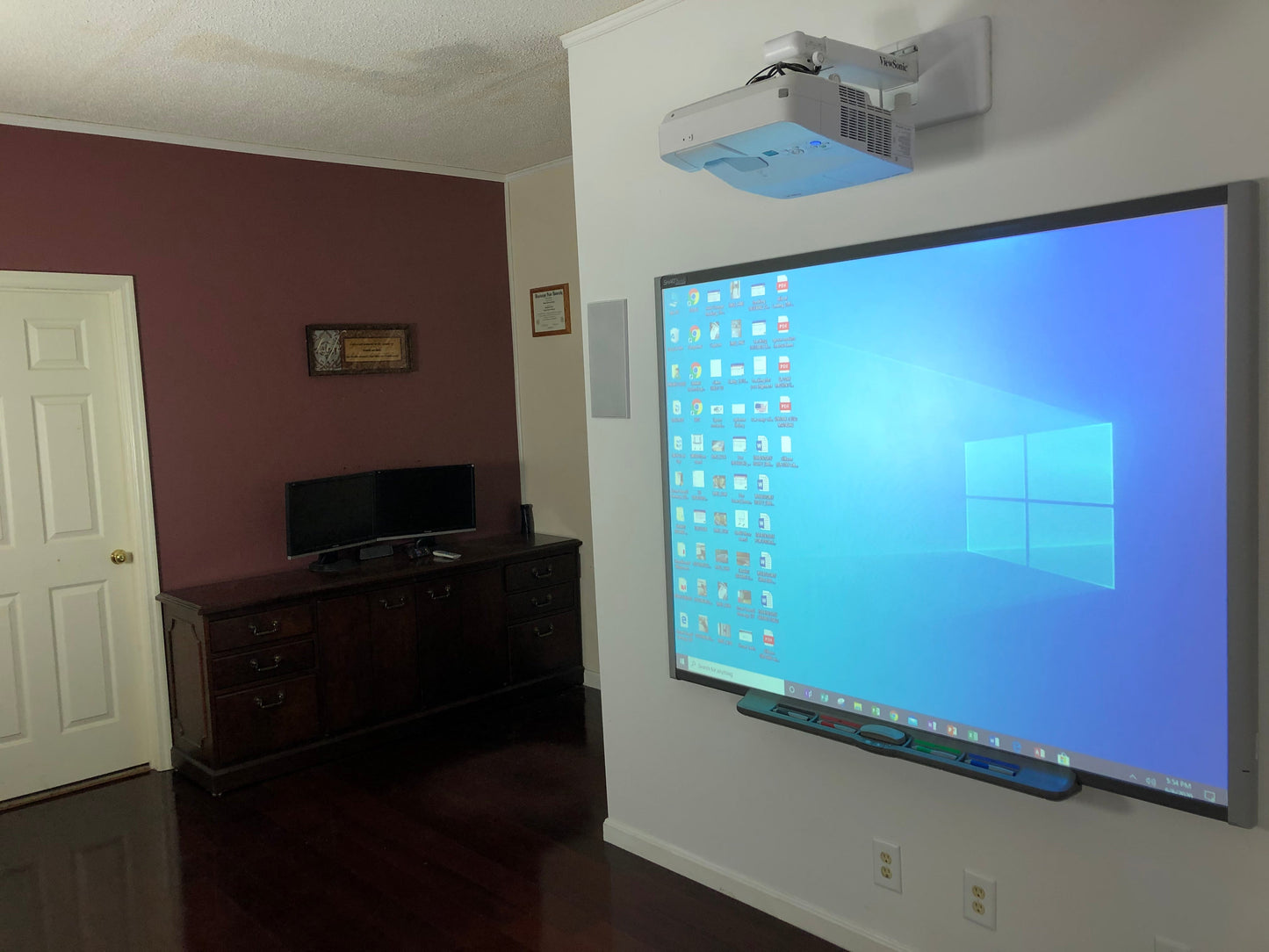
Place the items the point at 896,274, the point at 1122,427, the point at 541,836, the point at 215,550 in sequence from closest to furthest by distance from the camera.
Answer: the point at 1122,427
the point at 896,274
the point at 541,836
the point at 215,550

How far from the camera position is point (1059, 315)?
2.00 metres

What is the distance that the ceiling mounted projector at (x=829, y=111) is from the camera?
192 centimetres

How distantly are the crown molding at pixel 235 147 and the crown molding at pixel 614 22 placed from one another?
Answer: 74.6 inches

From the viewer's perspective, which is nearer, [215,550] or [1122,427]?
[1122,427]

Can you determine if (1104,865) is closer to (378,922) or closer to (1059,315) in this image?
(1059,315)

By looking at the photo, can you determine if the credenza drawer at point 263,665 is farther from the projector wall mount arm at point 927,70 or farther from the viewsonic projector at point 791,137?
the projector wall mount arm at point 927,70

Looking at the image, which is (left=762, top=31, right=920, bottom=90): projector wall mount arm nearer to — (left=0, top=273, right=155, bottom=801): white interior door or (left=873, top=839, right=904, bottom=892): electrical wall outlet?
(left=873, top=839, right=904, bottom=892): electrical wall outlet

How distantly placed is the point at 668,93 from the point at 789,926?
8.06 feet

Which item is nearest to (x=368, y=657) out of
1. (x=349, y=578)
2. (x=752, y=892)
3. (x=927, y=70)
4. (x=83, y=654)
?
(x=349, y=578)

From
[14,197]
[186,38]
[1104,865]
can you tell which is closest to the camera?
[1104,865]

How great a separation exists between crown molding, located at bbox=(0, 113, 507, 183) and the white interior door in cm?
60

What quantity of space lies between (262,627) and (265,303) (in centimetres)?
152

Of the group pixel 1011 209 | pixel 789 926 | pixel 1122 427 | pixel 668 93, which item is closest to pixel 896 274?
pixel 1011 209

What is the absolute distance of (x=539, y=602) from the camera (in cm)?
492
